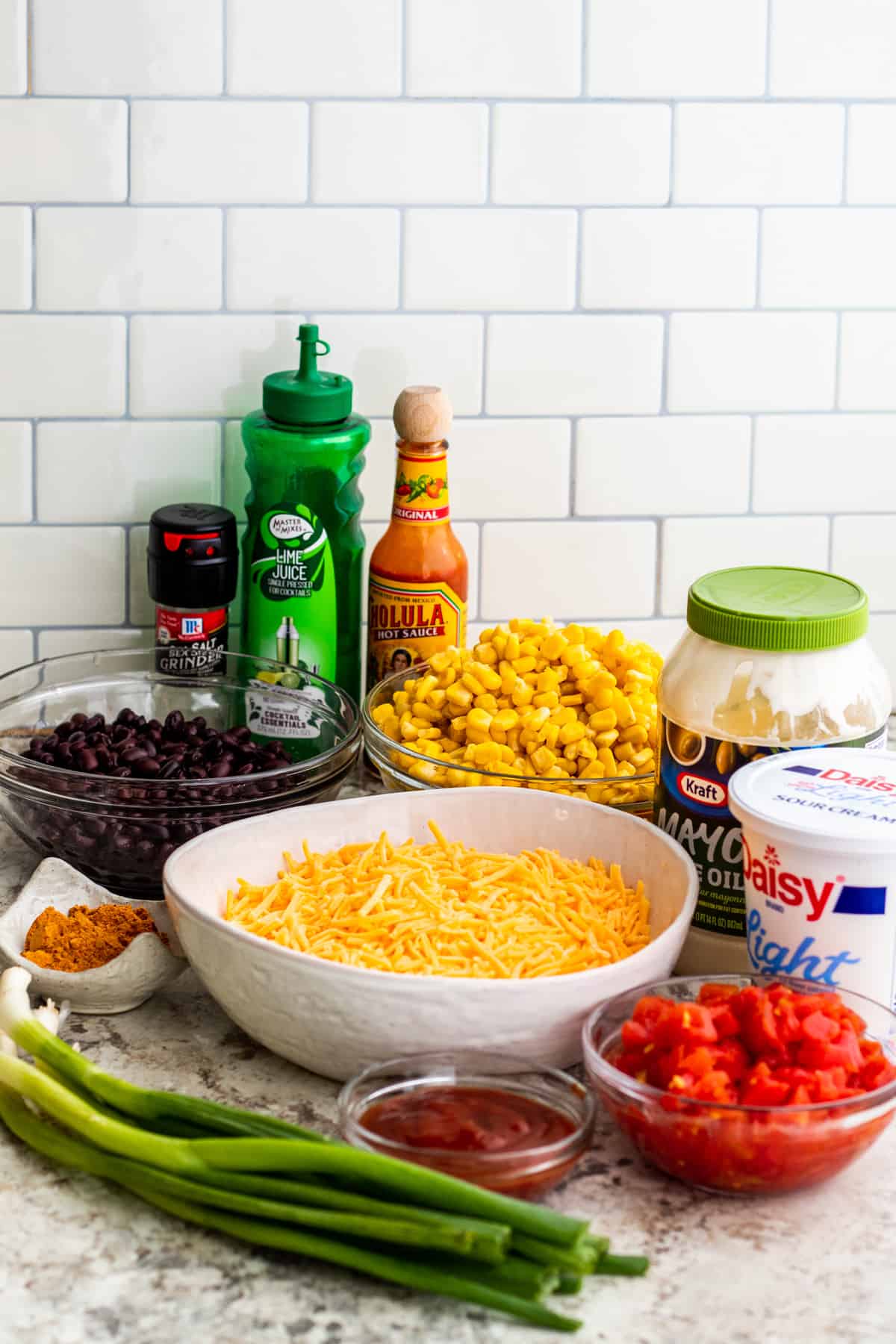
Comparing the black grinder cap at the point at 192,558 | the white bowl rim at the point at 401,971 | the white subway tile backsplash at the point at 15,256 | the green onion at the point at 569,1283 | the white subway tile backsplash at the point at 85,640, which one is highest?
the white subway tile backsplash at the point at 15,256

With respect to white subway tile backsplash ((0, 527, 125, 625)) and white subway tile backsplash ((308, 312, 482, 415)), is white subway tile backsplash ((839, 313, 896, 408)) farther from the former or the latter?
white subway tile backsplash ((0, 527, 125, 625))

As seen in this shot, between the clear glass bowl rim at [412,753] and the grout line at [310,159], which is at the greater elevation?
the grout line at [310,159]

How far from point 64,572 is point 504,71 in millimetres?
675

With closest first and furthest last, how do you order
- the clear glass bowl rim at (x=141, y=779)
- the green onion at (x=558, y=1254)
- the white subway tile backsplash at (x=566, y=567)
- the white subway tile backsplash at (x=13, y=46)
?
the green onion at (x=558, y=1254) → the clear glass bowl rim at (x=141, y=779) → the white subway tile backsplash at (x=13, y=46) → the white subway tile backsplash at (x=566, y=567)

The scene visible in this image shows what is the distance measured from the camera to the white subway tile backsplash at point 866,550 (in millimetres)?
1759

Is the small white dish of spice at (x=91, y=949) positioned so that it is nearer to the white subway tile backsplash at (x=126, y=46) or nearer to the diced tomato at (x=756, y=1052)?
the diced tomato at (x=756, y=1052)

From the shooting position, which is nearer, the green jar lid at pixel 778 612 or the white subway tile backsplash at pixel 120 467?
the green jar lid at pixel 778 612

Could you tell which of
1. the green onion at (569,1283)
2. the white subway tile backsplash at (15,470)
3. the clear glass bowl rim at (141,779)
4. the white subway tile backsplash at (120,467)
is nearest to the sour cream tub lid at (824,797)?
the green onion at (569,1283)

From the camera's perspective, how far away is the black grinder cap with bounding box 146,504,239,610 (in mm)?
1518

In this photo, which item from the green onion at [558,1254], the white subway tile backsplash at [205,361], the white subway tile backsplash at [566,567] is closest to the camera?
the green onion at [558,1254]

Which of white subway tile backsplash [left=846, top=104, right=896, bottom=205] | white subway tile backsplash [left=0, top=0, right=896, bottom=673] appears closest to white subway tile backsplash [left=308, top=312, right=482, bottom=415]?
white subway tile backsplash [left=0, top=0, right=896, bottom=673]

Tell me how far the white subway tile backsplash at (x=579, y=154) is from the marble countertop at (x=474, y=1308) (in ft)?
3.19

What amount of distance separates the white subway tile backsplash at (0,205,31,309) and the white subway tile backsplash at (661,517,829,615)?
2.34ft

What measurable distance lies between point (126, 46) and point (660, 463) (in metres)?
0.68
